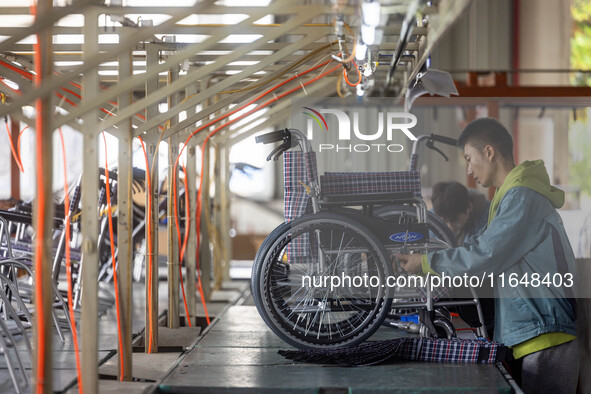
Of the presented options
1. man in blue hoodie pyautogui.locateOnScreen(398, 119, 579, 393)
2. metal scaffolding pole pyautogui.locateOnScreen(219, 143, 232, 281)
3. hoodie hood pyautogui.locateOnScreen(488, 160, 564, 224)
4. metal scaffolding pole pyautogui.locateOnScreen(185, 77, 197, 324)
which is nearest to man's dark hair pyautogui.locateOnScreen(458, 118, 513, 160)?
man in blue hoodie pyautogui.locateOnScreen(398, 119, 579, 393)

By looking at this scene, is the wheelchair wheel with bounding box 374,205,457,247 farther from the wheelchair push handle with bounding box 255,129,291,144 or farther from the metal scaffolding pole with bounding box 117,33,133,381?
the metal scaffolding pole with bounding box 117,33,133,381

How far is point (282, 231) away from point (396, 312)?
1115 millimetres

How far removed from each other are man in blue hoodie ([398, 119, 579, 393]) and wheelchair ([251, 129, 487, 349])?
5.9 inches

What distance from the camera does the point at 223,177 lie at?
7648 mm

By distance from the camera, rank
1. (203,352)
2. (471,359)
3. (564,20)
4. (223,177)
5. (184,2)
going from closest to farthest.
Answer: (471,359)
(203,352)
(184,2)
(223,177)
(564,20)

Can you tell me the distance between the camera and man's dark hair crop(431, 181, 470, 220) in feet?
13.7

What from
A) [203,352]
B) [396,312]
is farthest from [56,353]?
[396,312]

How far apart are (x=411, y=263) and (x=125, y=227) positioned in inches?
53.2

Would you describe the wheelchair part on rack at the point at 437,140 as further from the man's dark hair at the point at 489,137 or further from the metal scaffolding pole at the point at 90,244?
the metal scaffolding pole at the point at 90,244

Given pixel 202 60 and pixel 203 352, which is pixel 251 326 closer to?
pixel 203 352

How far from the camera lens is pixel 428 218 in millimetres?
3939

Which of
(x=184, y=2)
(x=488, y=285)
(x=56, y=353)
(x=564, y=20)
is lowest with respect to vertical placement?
(x=56, y=353)

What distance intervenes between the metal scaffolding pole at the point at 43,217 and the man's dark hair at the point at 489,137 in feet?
6.90

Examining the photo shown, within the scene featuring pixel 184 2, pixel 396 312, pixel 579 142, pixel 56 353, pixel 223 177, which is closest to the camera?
pixel 56 353
